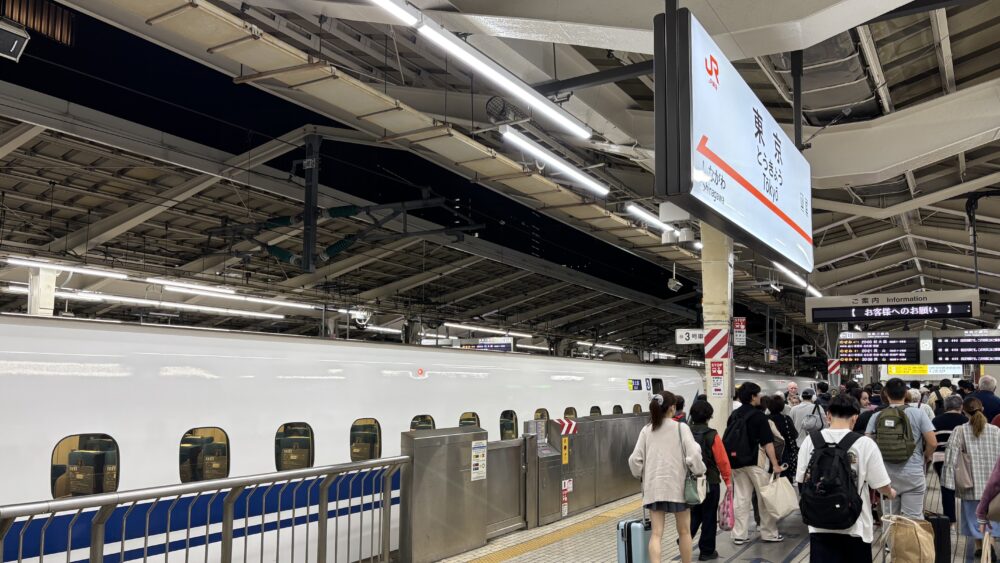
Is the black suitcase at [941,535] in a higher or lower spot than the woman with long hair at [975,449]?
lower

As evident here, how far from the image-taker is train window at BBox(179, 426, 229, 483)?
6430 mm

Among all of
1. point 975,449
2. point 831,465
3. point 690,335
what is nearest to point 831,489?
point 831,465

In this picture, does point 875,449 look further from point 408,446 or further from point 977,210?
point 977,210

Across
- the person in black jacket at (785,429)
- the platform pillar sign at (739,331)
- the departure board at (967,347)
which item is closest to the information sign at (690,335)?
the platform pillar sign at (739,331)

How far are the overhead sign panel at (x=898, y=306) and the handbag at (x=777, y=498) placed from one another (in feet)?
43.4

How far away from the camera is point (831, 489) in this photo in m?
4.74

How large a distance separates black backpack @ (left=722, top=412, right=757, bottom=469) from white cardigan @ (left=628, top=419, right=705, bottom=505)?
163cm

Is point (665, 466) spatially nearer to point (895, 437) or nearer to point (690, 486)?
point (690, 486)

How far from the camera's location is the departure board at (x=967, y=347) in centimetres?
2056

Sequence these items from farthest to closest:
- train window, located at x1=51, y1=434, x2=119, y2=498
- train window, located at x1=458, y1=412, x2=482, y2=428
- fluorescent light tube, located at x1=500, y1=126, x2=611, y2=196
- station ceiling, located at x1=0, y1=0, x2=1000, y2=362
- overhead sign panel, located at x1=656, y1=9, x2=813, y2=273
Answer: train window, located at x1=458, y1=412, x2=482, y2=428 → fluorescent light tube, located at x1=500, y1=126, x2=611, y2=196 → station ceiling, located at x1=0, y1=0, x2=1000, y2=362 → train window, located at x1=51, y1=434, x2=119, y2=498 → overhead sign panel, located at x1=656, y1=9, x2=813, y2=273

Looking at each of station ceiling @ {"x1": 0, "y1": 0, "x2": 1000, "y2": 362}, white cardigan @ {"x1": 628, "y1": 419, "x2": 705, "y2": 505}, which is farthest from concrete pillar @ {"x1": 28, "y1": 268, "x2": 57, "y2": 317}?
white cardigan @ {"x1": 628, "y1": 419, "x2": 705, "y2": 505}

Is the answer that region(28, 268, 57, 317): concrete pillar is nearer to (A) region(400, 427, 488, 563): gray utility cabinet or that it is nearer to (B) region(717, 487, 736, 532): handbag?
(A) region(400, 427, 488, 563): gray utility cabinet

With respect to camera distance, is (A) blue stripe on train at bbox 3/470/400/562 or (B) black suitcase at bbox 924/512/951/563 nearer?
(A) blue stripe on train at bbox 3/470/400/562

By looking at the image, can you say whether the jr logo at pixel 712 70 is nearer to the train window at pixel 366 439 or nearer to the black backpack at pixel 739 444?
the black backpack at pixel 739 444
